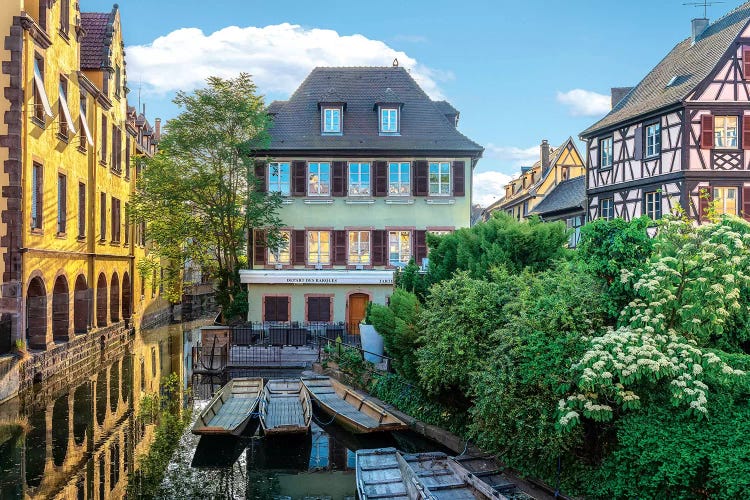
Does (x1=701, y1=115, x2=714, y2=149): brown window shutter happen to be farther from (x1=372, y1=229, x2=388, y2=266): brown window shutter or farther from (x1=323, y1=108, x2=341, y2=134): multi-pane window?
(x1=323, y1=108, x2=341, y2=134): multi-pane window

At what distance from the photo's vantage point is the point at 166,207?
33062mm

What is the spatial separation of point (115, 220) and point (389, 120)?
14.3m

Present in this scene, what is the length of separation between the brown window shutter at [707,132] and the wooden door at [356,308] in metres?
15.9

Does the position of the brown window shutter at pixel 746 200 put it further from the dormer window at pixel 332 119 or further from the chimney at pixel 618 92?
the dormer window at pixel 332 119

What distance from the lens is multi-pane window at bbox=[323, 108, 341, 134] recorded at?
3391cm

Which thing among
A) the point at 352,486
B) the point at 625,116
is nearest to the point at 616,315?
the point at 352,486

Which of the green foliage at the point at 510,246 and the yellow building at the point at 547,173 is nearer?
the green foliage at the point at 510,246

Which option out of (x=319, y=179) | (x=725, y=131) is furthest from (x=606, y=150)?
(x=319, y=179)

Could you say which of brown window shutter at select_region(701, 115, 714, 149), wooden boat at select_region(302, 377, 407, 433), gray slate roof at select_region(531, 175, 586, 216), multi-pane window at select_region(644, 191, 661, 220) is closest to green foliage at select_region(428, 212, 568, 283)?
wooden boat at select_region(302, 377, 407, 433)

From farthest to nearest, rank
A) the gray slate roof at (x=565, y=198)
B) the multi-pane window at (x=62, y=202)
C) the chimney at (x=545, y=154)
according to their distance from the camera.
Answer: the chimney at (x=545, y=154) < the gray slate roof at (x=565, y=198) < the multi-pane window at (x=62, y=202)

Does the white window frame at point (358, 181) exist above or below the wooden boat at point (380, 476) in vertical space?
above

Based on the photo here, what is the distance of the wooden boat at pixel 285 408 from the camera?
1588 cm

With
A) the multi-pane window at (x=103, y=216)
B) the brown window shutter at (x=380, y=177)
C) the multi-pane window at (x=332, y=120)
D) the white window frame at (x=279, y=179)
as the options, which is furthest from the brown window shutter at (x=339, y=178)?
the multi-pane window at (x=103, y=216)

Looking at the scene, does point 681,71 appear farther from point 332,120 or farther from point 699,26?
point 332,120
